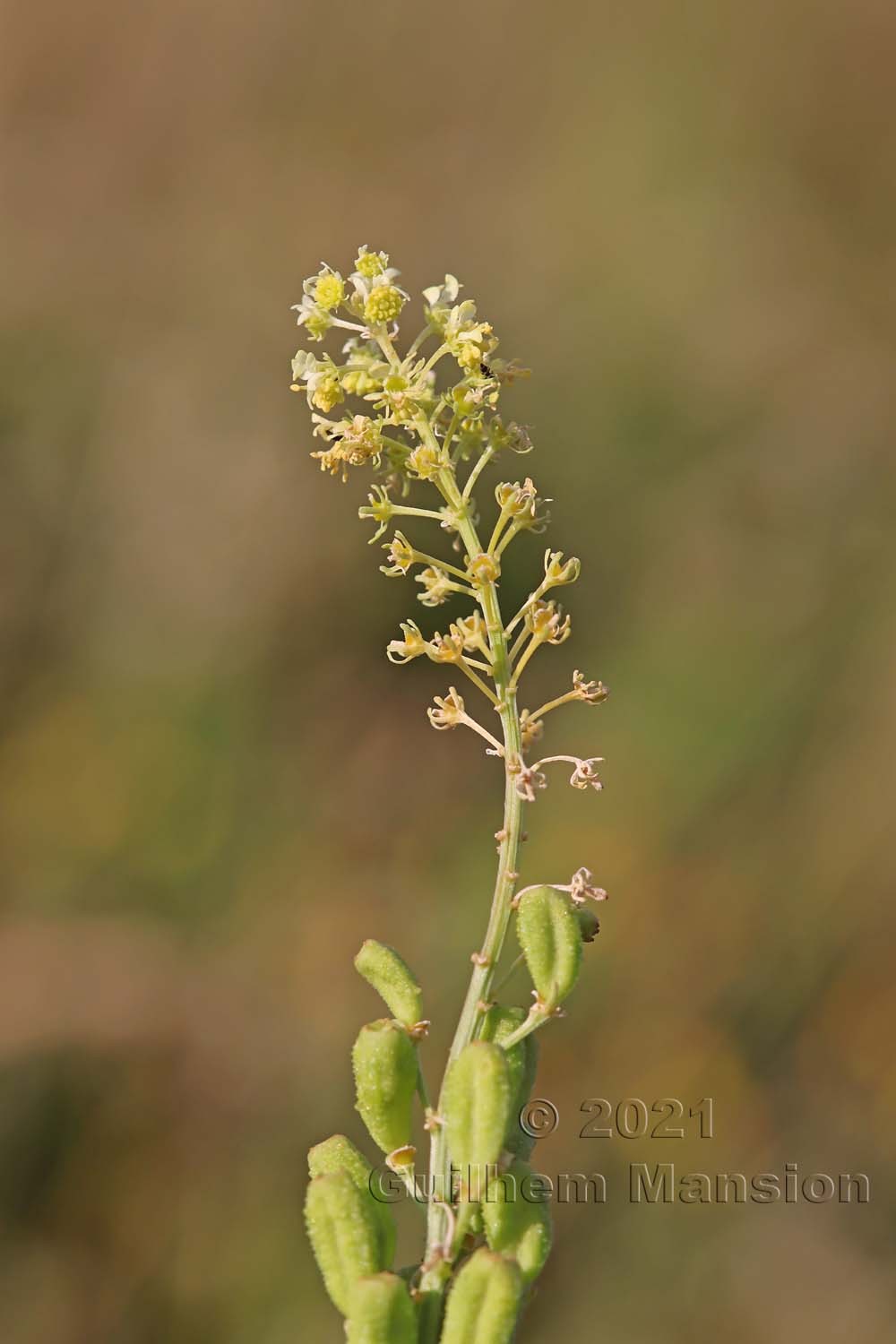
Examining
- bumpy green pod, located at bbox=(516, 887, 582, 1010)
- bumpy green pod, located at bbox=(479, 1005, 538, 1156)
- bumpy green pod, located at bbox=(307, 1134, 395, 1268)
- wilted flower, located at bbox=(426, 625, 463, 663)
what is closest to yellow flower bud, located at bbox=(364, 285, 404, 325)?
wilted flower, located at bbox=(426, 625, 463, 663)

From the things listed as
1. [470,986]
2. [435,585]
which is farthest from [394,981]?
[435,585]

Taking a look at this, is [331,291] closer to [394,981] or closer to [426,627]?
[394,981]

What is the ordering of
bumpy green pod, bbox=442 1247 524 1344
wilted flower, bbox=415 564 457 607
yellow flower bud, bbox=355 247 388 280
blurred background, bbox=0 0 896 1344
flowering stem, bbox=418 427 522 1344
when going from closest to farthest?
bumpy green pod, bbox=442 1247 524 1344 → flowering stem, bbox=418 427 522 1344 → wilted flower, bbox=415 564 457 607 → yellow flower bud, bbox=355 247 388 280 → blurred background, bbox=0 0 896 1344

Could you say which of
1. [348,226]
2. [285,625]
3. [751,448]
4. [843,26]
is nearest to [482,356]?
[285,625]

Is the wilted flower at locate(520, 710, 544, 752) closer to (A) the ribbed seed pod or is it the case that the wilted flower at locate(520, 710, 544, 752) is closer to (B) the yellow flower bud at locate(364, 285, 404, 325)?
(A) the ribbed seed pod

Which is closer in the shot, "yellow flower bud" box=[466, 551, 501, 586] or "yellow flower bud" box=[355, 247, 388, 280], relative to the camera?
"yellow flower bud" box=[466, 551, 501, 586]

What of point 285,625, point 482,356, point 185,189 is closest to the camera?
point 482,356

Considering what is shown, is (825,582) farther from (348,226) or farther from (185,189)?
(185,189)
